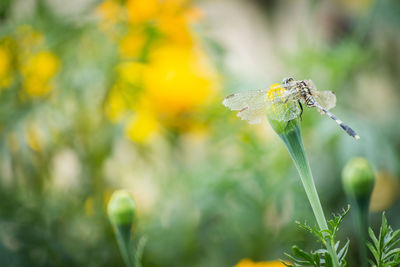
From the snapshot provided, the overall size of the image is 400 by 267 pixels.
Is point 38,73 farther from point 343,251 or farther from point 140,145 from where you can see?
point 343,251

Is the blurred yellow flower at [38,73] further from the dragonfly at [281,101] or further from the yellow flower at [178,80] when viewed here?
the dragonfly at [281,101]

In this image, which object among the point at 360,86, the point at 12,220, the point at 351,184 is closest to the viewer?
the point at 351,184

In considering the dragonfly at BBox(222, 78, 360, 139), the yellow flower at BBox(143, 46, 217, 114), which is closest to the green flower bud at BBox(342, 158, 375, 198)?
the dragonfly at BBox(222, 78, 360, 139)

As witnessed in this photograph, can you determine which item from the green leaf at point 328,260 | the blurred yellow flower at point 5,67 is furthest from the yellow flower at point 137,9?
the green leaf at point 328,260

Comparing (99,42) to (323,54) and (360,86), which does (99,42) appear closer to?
(323,54)

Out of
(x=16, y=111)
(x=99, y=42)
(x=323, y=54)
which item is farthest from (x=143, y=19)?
(x=323, y=54)

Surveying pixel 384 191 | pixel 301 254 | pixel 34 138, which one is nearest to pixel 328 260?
pixel 301 254

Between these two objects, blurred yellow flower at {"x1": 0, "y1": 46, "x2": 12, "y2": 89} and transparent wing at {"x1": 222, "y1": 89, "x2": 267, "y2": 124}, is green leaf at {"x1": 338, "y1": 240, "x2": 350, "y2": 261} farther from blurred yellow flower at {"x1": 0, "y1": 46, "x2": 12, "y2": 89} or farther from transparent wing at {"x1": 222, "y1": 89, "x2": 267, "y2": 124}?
blurred yellow flower at {"x1": 0, "y1": 46, "x2": 12, "y2": 89}
